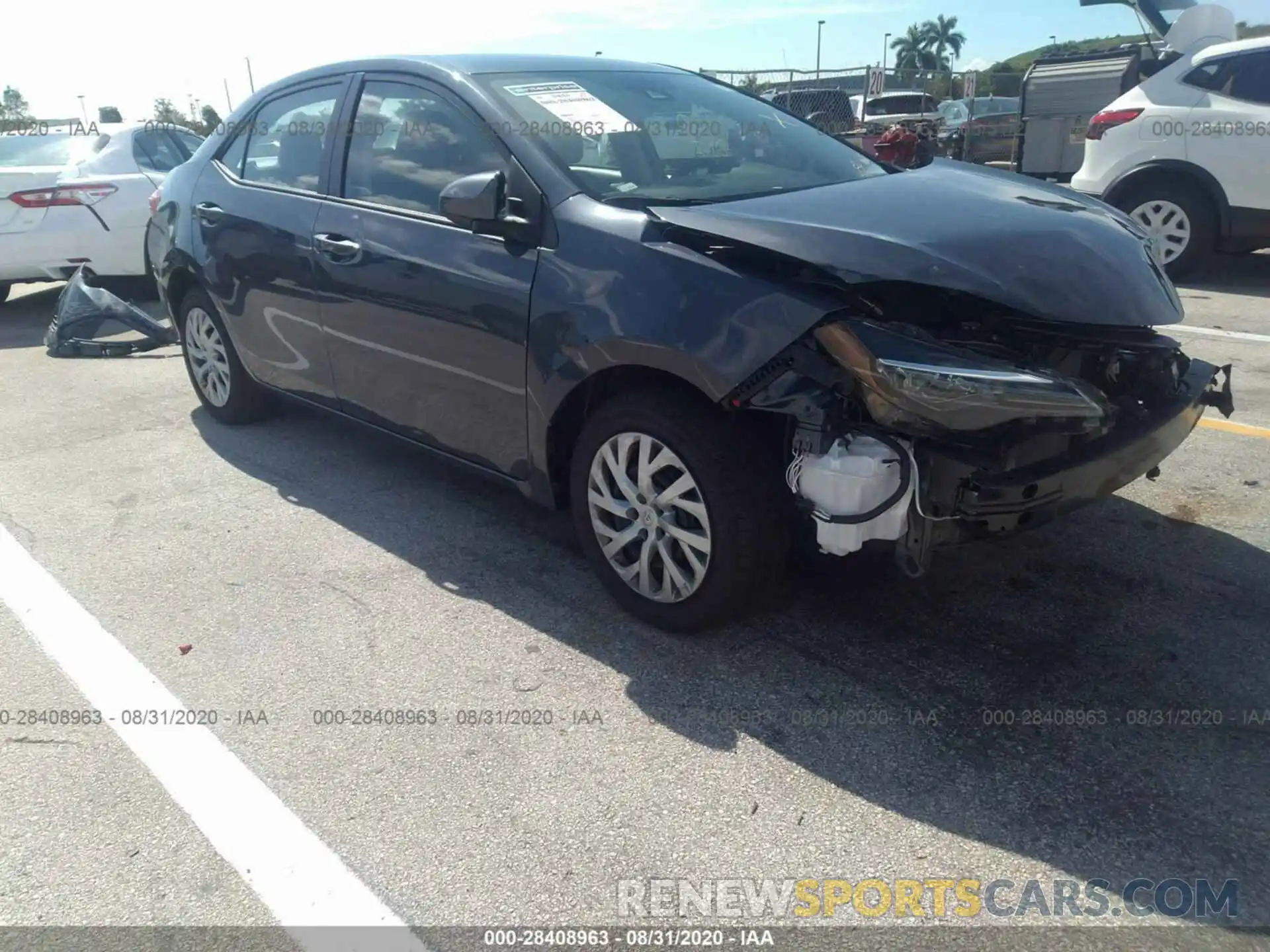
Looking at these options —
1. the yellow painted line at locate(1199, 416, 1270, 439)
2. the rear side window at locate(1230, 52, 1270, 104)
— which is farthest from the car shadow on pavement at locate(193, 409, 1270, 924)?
the rear side window at locate(1230, 52, 1270, 104)

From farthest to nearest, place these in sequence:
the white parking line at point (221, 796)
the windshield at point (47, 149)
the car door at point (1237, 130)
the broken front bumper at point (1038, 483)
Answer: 1. the windshield at point (47, 149)
2. the car door at point (1237, 130)
3. the broken front bumper at point (1038, 483)
4. the white parking line at point (221, 796)

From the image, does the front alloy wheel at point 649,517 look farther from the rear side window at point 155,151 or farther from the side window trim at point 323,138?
the rear side window at point 155,151

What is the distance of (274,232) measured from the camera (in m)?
4.41

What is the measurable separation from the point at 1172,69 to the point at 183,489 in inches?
316

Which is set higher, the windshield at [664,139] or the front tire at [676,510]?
the windshield at [664,139]

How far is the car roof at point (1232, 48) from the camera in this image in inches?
307

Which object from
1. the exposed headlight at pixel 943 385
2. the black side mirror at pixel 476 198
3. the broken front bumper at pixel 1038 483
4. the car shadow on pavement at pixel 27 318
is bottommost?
the car shadow on pavement at pixel 27 318

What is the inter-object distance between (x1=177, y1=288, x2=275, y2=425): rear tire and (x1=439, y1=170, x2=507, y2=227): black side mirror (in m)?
2.32

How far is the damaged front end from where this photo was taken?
8.32 ft

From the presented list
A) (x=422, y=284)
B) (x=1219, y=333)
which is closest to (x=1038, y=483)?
(x=422, y=284)

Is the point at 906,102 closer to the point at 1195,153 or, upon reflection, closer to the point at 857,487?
the point at 1195,153

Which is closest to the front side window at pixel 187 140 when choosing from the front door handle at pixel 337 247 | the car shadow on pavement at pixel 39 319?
the car shadow on pavement at pixel 39 319

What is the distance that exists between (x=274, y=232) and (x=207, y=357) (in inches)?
50.6

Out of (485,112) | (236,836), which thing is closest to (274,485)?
(485,112)
